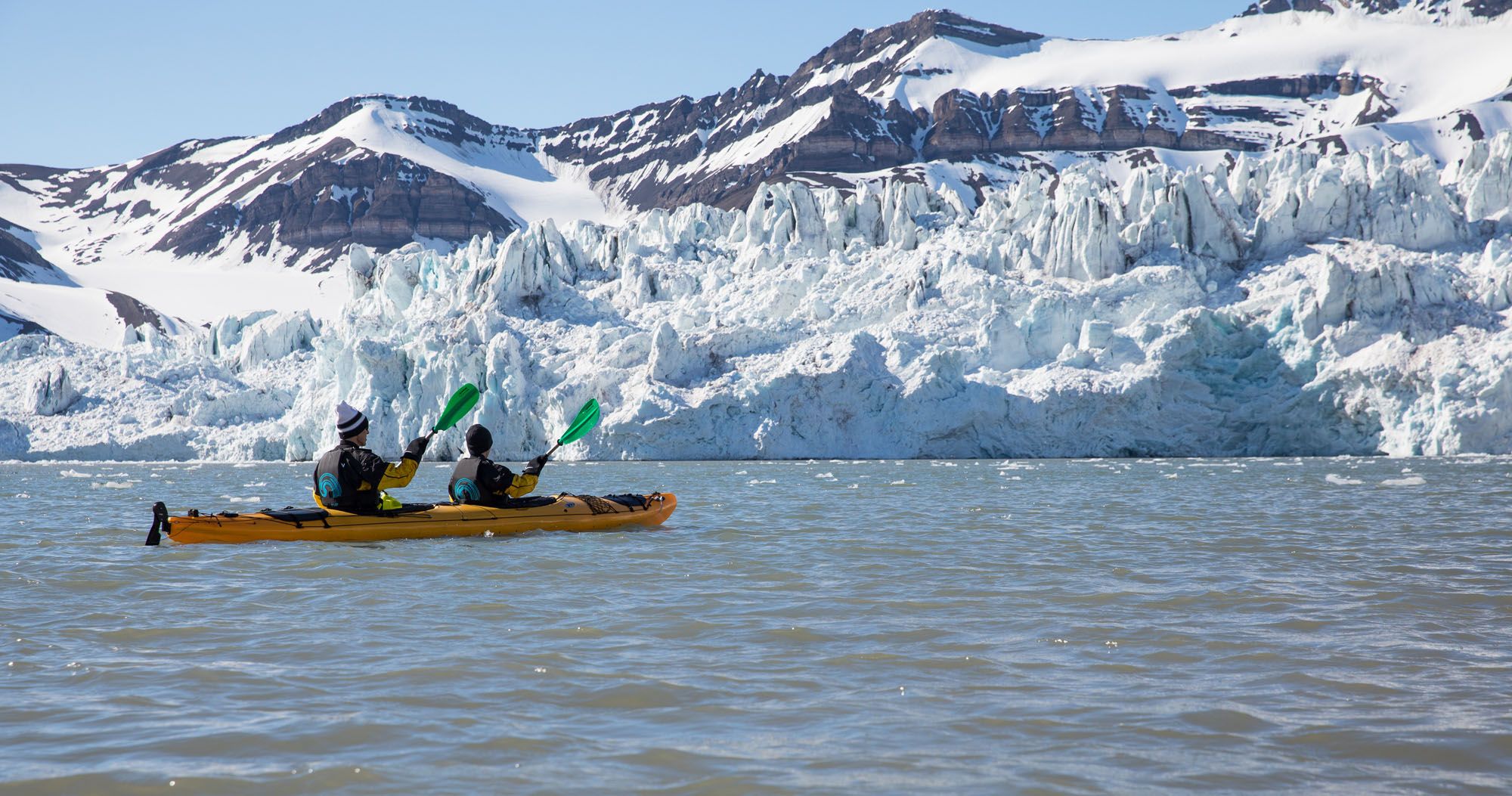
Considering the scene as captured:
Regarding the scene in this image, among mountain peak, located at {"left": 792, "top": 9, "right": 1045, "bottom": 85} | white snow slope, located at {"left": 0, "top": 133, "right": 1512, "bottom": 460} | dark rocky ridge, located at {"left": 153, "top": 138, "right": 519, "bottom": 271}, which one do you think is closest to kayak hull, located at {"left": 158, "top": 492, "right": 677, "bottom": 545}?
white snow slope, located at {"left": 0, "top": 133, "right": 1512, "bottom": 460}

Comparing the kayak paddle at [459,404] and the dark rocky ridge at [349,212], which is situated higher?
the dark rocky ridge at [349,212]

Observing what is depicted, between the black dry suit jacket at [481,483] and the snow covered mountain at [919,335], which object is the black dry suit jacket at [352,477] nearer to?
the black dry suit jacket at [481,483]

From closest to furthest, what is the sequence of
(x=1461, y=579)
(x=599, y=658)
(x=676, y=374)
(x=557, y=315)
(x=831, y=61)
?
(x=599, y=658), (x=1461, y=579), (x=676, y=374), (x=557, y=315), (x=831, y=61)

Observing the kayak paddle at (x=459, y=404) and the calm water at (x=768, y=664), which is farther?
the kayak paddle at (x=459, y=404)

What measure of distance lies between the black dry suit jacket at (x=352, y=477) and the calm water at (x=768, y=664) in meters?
0.53

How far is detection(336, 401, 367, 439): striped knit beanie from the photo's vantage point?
1009cm

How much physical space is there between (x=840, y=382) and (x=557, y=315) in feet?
38.8

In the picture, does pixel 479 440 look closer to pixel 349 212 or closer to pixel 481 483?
pixel 481 483

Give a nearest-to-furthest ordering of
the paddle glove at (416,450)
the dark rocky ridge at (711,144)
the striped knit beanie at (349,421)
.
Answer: the striped knit beanie at (349,421) → the paddle glove at (416,450) → the dark rocky ridge at (711,144)

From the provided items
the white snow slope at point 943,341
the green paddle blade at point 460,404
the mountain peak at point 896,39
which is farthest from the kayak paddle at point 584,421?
the mountain peak at point 896,39

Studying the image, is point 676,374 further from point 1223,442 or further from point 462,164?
point 462,164

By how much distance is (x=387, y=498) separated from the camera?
449 inches

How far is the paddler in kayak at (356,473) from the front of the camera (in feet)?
34.0

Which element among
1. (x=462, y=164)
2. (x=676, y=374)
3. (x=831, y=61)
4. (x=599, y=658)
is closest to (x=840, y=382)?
(x=676, y=374)
